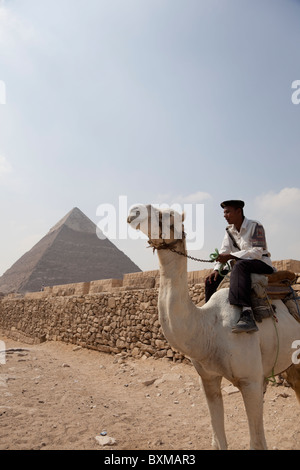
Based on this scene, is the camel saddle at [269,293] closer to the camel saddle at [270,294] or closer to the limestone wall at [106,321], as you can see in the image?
the camel saddle at [270,294]

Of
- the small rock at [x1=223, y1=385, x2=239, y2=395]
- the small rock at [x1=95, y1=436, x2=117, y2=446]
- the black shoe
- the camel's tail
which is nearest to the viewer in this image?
the black shoe

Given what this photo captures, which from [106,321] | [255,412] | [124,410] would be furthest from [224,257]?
[106,321]

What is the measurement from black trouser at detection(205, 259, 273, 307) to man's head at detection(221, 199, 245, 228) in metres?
0.44

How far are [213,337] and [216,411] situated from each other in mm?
775

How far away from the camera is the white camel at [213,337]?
262cm

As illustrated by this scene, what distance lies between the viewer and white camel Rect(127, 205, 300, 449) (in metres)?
2.62

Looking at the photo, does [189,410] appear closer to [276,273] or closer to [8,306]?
[276,273]

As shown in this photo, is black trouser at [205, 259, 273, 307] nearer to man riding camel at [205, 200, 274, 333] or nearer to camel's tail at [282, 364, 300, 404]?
man riding camel at [205, 200, 274, 333]

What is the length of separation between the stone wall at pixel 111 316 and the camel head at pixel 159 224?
4372mm

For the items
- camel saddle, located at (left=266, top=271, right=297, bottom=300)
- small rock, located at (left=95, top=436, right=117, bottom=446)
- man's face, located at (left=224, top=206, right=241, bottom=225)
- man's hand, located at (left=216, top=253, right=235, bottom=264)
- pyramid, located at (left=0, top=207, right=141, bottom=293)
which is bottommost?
small rock, located at (left=95, top=436, right=117, bottom=446)

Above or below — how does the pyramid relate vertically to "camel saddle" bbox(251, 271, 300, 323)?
above

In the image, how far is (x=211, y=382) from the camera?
307cm

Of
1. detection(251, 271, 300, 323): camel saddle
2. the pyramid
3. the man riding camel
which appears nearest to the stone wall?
detection(251, 271, 300, 323): camel saddle
